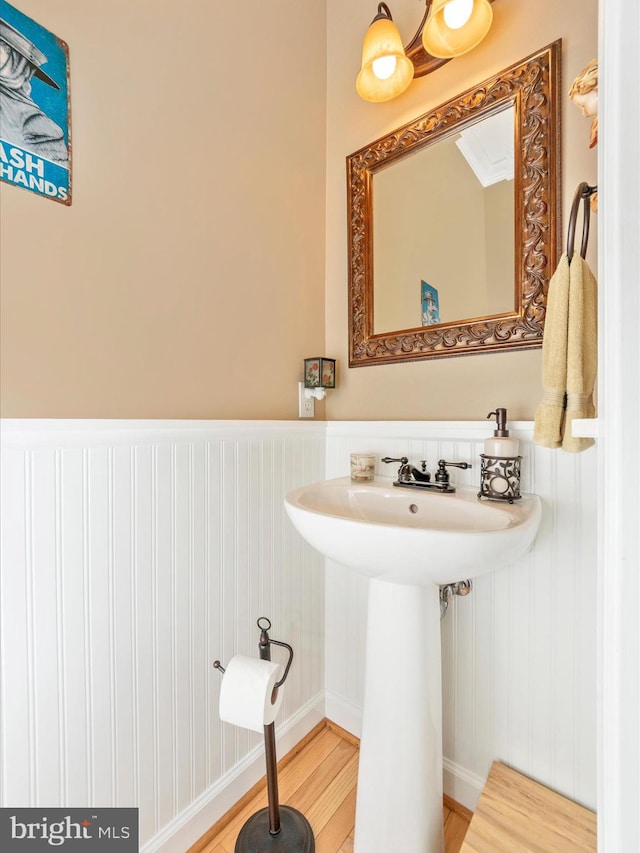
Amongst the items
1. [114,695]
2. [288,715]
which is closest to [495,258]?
[114,695]

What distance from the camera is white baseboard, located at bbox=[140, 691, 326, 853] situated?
974 millimetres

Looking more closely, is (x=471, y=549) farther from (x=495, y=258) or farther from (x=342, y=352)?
(x=342, y=352)

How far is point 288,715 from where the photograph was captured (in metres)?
1.29

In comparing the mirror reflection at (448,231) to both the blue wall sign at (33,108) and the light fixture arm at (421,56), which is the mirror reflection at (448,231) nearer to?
the light fixture arm at (421,56)

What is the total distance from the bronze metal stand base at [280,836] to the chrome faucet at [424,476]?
920mm

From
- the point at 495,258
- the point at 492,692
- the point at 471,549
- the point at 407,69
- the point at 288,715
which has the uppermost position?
the point at 407,69

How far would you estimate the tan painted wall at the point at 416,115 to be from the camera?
3.17 ft

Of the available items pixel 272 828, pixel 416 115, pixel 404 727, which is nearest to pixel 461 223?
pixel 416 115

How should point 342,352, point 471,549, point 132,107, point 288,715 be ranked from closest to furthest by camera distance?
point 471,549 → point 132,107 → point 288,715 → point 342,352

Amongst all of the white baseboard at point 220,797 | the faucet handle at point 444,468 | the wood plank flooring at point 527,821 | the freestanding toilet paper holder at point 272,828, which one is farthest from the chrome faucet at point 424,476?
the white baseboard at point 220,797

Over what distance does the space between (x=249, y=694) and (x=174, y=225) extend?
3.78ft

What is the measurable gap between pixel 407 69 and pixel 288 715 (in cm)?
204

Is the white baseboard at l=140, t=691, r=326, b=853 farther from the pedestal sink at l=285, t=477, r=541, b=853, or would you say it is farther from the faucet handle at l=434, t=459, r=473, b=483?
the faucet handle at l=434, t=459, r=473, b=483

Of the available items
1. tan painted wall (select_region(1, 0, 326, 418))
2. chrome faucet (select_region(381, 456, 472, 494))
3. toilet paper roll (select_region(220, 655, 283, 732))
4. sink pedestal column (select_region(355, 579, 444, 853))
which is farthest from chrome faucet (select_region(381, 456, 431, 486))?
toilet paper roll (select_region(220, 655, 283, 732))
